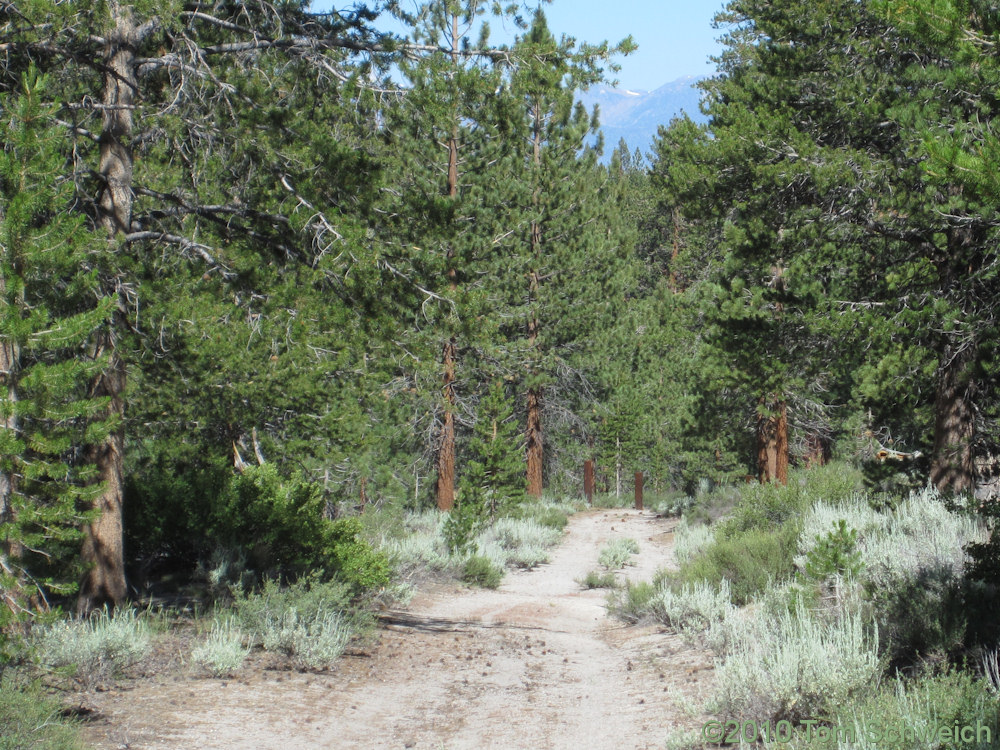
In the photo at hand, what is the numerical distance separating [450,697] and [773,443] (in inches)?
578

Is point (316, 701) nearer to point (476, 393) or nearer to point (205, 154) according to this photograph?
point (205, 154)

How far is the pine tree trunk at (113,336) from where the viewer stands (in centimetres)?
677

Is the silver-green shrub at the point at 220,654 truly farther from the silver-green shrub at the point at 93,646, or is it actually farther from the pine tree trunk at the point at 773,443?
the pine tree trunk at the point at 773,443

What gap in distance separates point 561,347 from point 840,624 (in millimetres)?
20292

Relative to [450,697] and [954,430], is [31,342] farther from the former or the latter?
[954,430]

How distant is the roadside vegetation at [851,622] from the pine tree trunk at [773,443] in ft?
24.3

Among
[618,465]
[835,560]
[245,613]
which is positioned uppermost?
[835,560]

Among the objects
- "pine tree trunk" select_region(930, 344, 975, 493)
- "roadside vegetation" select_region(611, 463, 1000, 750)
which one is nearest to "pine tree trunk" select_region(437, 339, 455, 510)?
"roadside vegetation" select_region(611, 463, 1000, 750)

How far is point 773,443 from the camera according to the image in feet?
63.0

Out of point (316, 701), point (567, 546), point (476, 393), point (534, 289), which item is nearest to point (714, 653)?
point (316, 701)

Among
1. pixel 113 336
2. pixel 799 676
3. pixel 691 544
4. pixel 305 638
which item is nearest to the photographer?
pixel 799 676

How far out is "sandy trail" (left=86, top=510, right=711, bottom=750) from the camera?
15.9 feet

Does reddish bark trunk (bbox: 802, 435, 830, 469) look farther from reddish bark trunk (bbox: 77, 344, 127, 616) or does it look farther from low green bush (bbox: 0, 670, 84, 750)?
low green bush (bbox: 0, 670, 84, 750)

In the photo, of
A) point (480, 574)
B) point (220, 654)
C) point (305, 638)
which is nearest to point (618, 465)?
point (480, 574)
